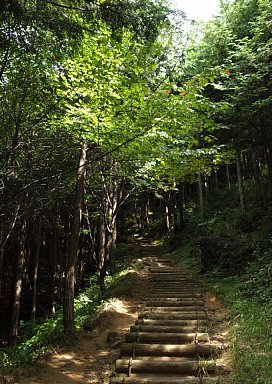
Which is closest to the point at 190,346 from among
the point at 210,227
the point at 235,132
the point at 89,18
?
the point at 89,18

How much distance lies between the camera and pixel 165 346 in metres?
6.74

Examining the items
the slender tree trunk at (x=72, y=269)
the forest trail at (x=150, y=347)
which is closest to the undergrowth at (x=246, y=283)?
the forest trail at (x=150, y=347)

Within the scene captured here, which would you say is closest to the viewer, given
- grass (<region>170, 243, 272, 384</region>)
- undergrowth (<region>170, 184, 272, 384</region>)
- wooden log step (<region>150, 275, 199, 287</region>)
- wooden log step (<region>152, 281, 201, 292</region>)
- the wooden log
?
grass (<region>170, 243, 272, 384</region>)

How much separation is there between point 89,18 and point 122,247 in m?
23.6

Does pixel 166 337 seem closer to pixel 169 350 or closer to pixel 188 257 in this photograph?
pixel 169 350

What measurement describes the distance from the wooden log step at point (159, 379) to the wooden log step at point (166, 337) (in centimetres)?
131

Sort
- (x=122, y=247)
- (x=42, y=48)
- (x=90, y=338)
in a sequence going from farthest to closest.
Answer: (x=122, y=247) < (x=90, y=338) < (x=42, y=48)

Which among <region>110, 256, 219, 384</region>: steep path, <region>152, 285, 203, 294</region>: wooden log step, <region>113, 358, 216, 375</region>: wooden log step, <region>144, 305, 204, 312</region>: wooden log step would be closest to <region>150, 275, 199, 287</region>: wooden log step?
<region>152, 285, 203, 294</region>: wooden log step

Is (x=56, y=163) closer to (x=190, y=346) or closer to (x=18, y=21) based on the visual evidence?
(x=18, y=21)

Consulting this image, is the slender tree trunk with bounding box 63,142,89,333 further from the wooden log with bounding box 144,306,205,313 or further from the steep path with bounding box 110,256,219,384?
the wooden log with bounding box 144,306,205,313

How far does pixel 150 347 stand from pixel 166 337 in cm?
Result: 57

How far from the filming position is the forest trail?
595 cm

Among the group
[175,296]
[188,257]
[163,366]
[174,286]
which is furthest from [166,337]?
[188,257]

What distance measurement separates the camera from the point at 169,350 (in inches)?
262
